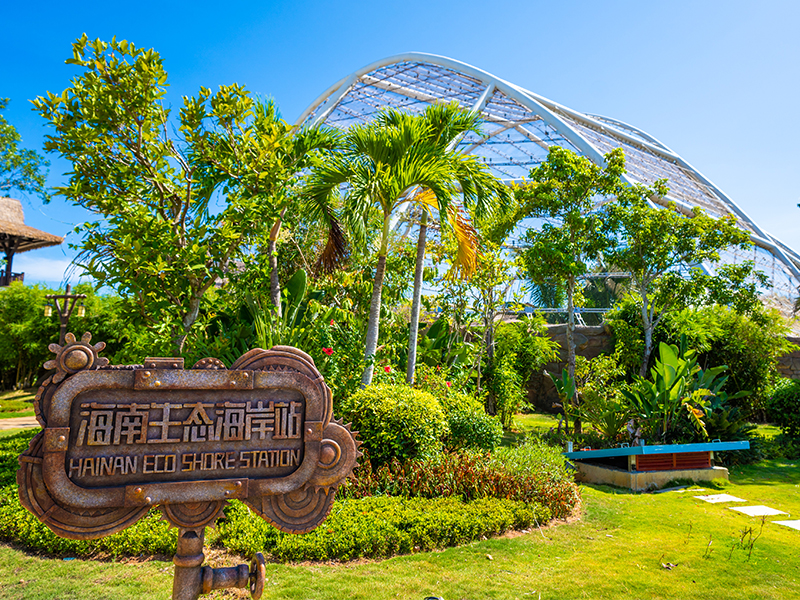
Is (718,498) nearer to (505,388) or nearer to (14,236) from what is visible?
(505,388)

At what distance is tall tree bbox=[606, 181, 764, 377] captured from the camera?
11.2 meters

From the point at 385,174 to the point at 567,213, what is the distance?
6.04m

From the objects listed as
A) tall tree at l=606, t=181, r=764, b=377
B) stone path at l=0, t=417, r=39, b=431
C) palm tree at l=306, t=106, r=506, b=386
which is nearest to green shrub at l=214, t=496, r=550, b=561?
palm tree at l=306, t=106, r=506, b=386

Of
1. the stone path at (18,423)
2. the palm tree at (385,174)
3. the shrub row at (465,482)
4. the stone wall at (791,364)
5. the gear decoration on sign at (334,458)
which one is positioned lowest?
the stone path at (18,423)

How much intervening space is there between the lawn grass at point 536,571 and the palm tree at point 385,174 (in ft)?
10.7

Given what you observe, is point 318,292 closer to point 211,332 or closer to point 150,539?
point 211,332

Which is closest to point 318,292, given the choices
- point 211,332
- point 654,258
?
point 211,332

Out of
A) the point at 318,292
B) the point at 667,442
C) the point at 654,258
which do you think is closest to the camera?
the point at 667,442

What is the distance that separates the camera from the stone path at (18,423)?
13.0 metres

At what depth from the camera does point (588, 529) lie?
18.3 feet

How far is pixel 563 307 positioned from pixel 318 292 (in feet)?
37.5

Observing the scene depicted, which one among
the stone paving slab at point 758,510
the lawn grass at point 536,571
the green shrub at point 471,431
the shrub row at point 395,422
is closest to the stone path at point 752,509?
the stone paving slab at point 758,510

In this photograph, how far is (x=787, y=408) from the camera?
1164 centimetres

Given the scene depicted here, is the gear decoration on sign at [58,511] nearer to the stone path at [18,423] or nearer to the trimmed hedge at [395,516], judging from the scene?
the trimmed hedge at [395,516]
